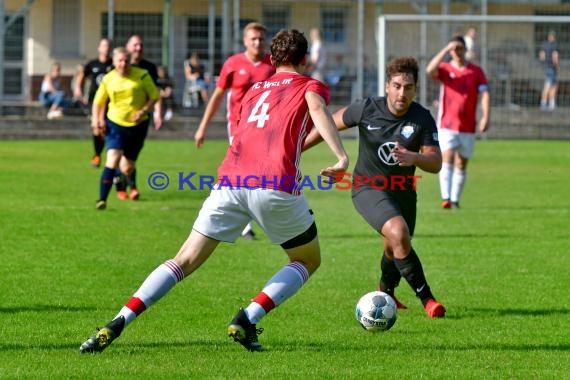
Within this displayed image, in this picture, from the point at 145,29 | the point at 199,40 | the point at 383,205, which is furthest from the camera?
the point at 199,40

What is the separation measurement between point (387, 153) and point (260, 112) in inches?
75.4

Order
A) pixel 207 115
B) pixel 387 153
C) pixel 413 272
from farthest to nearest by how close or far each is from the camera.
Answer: pixel 207 115 < pixel 387 153 < pixel 413 272

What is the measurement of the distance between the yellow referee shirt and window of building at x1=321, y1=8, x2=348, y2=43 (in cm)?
1756

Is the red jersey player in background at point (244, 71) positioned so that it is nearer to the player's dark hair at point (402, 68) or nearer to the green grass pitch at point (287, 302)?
the green grass pitch at point (287, 302)

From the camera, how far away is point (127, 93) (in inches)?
652

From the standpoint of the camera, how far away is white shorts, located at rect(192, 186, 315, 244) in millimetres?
7172

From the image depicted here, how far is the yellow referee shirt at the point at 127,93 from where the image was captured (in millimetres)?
16547

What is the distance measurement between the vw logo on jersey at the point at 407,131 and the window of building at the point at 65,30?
26744 millimetres

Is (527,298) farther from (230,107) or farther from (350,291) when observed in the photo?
(230,107)

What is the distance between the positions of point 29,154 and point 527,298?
17815 mm

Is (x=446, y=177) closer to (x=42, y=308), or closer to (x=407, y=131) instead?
(x=407, y=131)

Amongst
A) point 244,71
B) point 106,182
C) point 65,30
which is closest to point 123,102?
point 106,182

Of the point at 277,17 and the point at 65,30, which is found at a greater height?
the point at 277,17

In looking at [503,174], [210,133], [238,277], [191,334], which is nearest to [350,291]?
[238,277]
